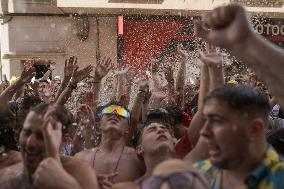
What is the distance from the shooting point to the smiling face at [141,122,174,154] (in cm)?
342

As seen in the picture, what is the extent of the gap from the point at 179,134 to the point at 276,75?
7.98 feet

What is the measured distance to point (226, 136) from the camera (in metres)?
2.39

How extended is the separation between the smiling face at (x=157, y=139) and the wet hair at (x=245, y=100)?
3.13 ft

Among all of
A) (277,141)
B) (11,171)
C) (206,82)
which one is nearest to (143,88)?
(206,82)

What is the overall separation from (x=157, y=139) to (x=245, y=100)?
3.78 feet

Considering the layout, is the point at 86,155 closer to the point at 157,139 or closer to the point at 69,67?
the point at 157,139

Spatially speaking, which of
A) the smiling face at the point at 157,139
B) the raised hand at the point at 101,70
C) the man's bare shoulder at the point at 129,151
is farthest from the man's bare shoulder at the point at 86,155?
the raised hand at the point at 101,70

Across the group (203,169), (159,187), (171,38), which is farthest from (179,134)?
(171,38)

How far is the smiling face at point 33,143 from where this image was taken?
106 inches

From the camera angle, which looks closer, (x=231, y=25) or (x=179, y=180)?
(x=179, y=180)

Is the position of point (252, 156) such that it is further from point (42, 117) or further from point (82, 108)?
point (82, 108)

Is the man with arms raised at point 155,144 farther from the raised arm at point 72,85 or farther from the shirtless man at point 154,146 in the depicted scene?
the raised arm at point 72,85

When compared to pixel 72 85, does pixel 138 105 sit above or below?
below

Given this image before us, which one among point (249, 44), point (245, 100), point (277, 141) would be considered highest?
point (249, 44)
